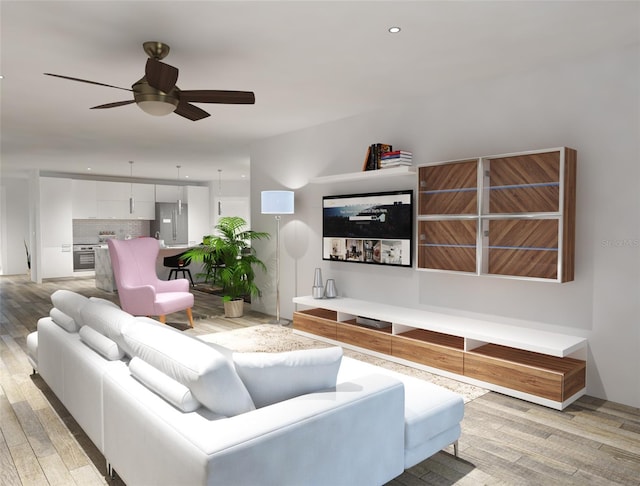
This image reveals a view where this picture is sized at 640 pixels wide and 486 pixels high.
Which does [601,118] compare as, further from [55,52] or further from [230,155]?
[230,155]

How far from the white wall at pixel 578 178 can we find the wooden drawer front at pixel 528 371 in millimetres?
234

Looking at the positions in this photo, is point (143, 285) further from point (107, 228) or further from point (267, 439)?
point (107, 228)

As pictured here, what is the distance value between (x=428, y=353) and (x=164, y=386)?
2.64 metres

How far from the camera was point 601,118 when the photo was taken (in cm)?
337

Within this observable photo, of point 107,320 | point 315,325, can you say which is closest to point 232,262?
point 315,325

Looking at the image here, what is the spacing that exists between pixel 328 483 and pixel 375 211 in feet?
11.3

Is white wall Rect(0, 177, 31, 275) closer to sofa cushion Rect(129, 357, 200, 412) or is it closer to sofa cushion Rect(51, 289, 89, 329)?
sofa cushion Rect(51, 289, 89, 329)

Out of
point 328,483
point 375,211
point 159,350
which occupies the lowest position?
point 328,483

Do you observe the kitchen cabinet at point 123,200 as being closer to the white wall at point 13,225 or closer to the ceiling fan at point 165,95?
the white wall at point 13,225

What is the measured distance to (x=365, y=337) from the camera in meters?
4.56

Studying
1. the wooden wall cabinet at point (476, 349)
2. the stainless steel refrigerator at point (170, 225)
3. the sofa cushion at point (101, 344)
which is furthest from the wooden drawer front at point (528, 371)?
the stainless steel refrigerator at point (170, 225)

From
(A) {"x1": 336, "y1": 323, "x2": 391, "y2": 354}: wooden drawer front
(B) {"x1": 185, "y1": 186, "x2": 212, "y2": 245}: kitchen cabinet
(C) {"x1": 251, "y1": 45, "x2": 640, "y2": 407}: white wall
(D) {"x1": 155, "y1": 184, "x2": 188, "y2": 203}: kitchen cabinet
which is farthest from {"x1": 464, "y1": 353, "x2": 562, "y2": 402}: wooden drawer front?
(D) {"x1": 155, "y1": 184, "x2": 188, "y2": 203}: kitchen cabinet

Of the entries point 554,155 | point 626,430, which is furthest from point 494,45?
point 626,430

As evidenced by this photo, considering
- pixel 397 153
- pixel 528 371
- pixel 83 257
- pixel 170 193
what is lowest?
pixel 528 371
